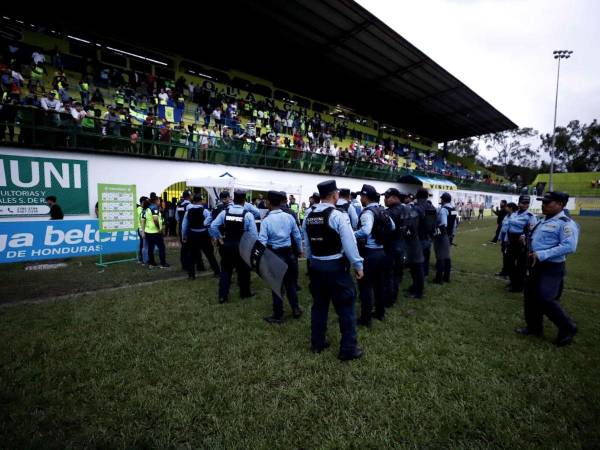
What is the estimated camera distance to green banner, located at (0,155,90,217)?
865 cm

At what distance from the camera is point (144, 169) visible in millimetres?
11617

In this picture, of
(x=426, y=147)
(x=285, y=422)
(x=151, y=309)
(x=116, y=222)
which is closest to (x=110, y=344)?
(x=151, y=309)

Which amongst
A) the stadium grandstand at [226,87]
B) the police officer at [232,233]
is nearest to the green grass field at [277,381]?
the police officer at [232,233]

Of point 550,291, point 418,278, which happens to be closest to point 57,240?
point 418,278

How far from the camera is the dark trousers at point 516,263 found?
20.9ft

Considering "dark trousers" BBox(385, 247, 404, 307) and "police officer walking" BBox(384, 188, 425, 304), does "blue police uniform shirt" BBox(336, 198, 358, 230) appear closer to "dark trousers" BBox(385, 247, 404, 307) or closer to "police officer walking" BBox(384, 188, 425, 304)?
"police officer walking" BBox(384, 188, 425, 304)

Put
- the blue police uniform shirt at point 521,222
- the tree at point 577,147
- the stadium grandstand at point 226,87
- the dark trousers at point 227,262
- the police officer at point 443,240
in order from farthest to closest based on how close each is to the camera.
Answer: the tree at point 577,147 < the stadium grandstand at point 226,87 < the police officer at point 443,240 < the blue police uniform shirt at point 521,222 < the dark trousers at point 227,262

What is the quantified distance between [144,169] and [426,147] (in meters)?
35.8

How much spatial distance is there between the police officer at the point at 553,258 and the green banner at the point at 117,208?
904cm

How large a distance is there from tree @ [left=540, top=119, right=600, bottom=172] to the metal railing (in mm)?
61786

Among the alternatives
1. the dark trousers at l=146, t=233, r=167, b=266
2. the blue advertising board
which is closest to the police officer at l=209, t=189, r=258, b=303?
the dark trousers at l=146, t=233, r=167, b=266

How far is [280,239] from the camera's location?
4.74 meters

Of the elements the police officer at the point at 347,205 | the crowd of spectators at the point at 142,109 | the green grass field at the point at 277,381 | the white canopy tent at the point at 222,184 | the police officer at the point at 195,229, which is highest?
the crowd of spectators at the point at 142,109

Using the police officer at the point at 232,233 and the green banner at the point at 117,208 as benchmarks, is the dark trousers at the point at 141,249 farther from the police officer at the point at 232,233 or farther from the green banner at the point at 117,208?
the police officer at the point at 232,233
